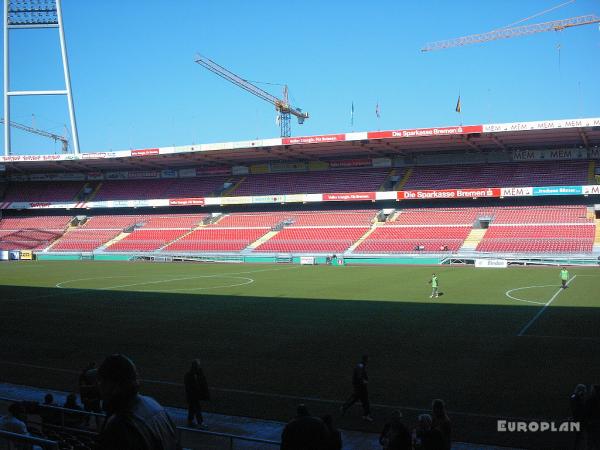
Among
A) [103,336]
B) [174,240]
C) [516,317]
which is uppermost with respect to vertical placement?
[174,240]

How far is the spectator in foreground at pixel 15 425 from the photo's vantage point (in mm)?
4863

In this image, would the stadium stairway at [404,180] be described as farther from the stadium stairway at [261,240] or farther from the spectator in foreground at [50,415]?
the spectator in foreground at [50,415]

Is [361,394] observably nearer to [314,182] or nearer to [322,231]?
[322,231]

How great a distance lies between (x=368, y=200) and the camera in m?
59.8

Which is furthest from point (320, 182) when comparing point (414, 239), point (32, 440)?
point (32, 440)

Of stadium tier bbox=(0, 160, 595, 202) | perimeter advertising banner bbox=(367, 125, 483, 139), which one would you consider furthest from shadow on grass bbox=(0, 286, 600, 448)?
stadium tier bbox=(0, 160, 595, 202)

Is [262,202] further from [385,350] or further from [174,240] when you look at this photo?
[385,350]

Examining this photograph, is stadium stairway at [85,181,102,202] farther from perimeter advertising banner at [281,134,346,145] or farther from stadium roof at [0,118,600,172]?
A: perimeter advertising banner at [281,134,346,145]

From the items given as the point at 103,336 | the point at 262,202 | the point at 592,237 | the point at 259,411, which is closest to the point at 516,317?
the point at 259,411

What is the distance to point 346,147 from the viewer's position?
58156 millimetres

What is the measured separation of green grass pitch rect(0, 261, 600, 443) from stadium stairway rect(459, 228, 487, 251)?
12203 mm

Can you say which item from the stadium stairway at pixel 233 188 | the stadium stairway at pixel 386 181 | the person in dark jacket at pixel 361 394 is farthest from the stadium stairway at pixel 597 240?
the stadium stairway at pixel 233 188

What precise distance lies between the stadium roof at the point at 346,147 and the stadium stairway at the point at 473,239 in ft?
29.1

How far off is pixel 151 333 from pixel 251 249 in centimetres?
3521
